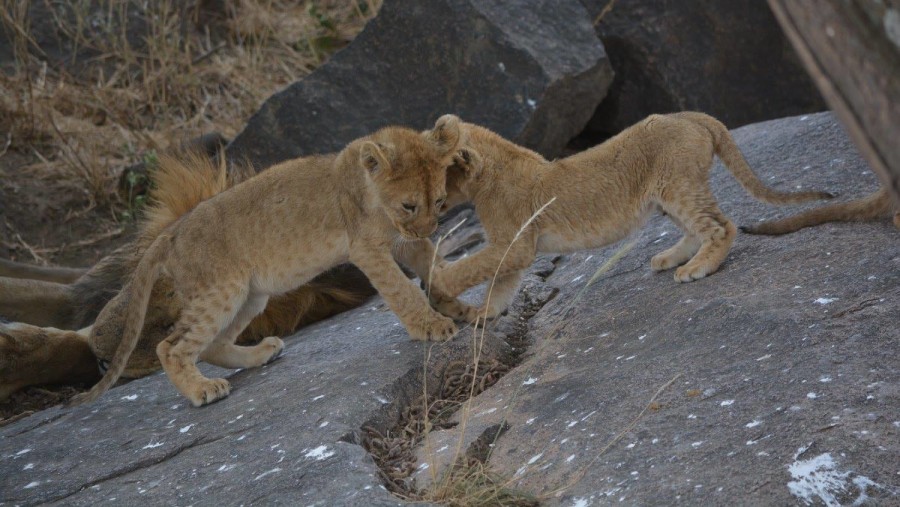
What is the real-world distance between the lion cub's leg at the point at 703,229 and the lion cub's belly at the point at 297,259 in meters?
1.71

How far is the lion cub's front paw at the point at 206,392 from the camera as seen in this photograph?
510 cm

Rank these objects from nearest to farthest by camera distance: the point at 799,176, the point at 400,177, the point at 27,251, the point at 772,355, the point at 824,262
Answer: the point at 772,355
the point at 824,262
the point at 400,177
the point at 799,176
the point at 27,251

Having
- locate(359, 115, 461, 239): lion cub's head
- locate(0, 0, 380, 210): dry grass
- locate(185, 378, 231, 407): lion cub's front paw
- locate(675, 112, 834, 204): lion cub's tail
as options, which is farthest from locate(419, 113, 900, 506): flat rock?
locate(0, 0, 380, 210): dry grass

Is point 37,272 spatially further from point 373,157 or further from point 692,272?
point 692,272

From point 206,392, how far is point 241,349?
0.59 m

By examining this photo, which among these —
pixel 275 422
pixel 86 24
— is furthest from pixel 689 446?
pixel 86 24

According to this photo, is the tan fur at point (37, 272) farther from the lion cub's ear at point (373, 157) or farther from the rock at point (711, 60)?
the rock at point (711, 60)

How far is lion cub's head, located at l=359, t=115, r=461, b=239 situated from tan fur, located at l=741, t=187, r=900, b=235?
1616mm

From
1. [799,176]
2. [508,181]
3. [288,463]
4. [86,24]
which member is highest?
[86,24]

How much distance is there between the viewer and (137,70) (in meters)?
11.7

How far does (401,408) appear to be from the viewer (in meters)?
4.62

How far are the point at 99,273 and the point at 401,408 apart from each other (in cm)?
360

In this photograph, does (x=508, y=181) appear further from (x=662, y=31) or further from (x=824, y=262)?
(x=662, y=31)

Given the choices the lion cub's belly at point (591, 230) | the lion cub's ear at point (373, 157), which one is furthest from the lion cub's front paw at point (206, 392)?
the lion cub's belly at point (591, 230)
